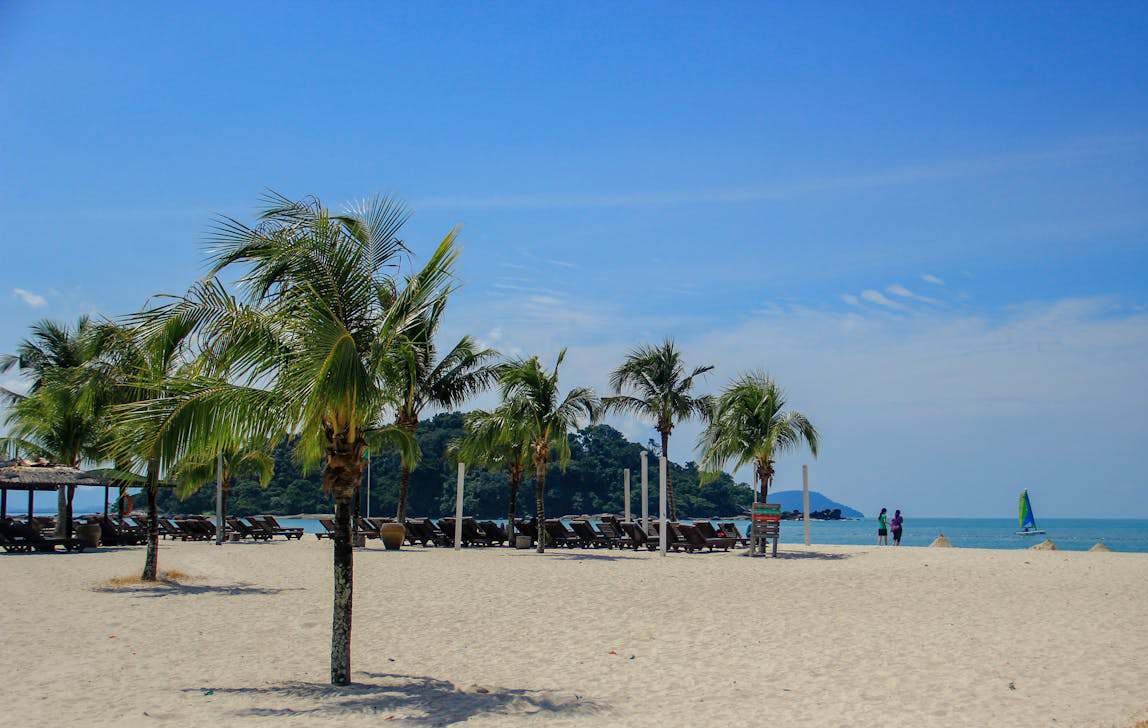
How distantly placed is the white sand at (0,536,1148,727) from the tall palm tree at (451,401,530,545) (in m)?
7.35

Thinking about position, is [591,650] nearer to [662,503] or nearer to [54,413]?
[662,503]

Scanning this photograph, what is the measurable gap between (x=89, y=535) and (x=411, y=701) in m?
20.4

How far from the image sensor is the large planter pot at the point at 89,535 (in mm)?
24500

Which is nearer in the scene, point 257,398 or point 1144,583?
point 257,398

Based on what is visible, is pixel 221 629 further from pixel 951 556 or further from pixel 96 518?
pixel 96 518

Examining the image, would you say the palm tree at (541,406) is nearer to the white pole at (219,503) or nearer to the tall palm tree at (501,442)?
the tall palm tree at (501,442)

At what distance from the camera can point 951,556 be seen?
2197 cm

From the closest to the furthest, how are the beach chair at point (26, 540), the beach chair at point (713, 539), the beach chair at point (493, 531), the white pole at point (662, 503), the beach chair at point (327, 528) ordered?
the white pole at point (662, 503) < the beach chair at point (26, 540) < the beach chair at point (713, 539) < the beach chair at point (493, 531) < the beach chair at point (327, 528)

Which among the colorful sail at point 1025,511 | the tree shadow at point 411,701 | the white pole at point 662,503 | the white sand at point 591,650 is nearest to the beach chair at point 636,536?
the white pole at point 662,503

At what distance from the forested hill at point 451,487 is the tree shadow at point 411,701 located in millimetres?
56453

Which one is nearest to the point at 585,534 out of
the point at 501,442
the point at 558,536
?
the point at 558,536

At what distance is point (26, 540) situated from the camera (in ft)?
73.3

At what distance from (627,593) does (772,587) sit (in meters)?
2.42

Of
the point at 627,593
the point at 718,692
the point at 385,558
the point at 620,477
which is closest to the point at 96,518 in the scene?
the point at 385,558
